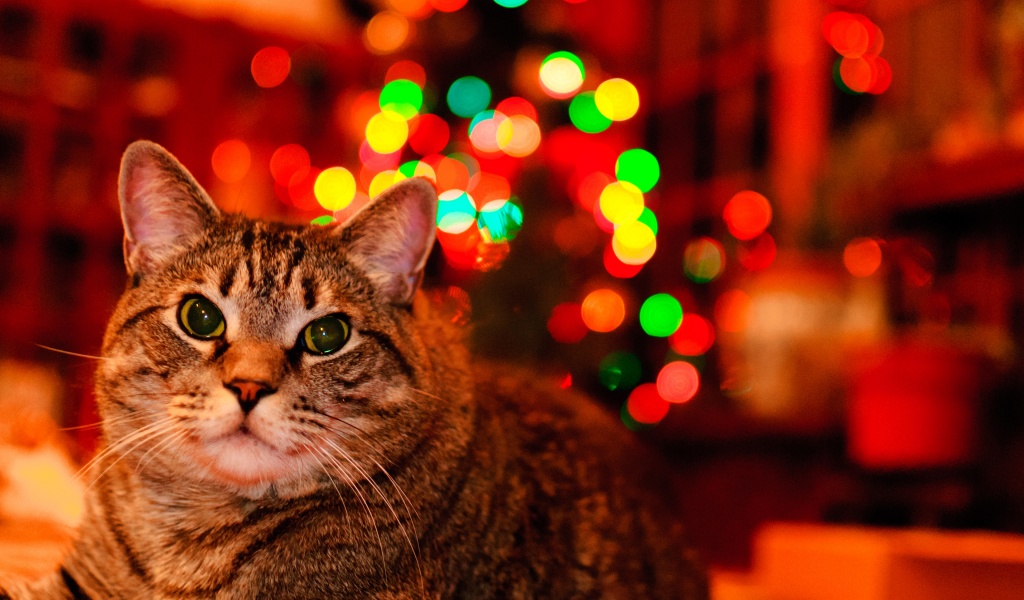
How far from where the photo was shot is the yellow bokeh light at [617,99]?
3219 millimetres

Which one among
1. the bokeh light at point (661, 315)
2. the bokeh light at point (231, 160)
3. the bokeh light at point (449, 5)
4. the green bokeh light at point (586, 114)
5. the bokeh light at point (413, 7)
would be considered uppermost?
the bokeh light at point (413, 7)

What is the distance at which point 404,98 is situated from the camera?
2994 mm

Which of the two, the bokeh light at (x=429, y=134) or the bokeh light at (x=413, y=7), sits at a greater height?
the bokeh light at (x=413, y=7)

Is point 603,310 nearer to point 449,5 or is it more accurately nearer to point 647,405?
point 647,405

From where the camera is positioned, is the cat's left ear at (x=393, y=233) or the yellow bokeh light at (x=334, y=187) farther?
the yellow bokeh light at (x=334, y=187)

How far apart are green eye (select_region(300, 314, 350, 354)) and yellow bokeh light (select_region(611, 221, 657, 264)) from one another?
235 cm

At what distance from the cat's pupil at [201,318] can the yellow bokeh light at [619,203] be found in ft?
7.68

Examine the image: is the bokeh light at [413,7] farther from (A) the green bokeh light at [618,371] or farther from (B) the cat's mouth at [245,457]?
(B) the cat's mouth at [245,457]

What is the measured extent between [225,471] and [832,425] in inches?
74.3

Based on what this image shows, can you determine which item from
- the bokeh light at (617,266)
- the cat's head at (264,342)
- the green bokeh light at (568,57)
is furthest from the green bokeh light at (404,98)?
the cat's head at (264,342)

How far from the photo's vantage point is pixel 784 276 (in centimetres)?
249

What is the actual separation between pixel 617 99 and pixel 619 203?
0.45m

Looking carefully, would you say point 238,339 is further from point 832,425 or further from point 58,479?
point 832,425

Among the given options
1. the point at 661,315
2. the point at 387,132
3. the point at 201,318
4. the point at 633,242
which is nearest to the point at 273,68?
the point at 387,132
